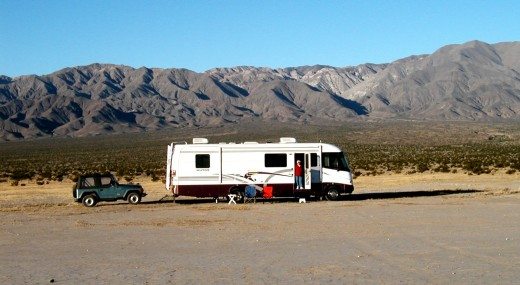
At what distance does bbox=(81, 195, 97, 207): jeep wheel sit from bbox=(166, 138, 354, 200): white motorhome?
297cm

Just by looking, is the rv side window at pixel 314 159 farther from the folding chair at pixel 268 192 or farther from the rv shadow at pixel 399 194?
the rv shadow at pixel 399 194

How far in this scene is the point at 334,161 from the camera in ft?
95.3

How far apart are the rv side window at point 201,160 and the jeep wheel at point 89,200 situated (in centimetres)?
431

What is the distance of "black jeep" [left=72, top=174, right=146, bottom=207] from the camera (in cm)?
2867

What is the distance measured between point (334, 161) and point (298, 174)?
1758mm

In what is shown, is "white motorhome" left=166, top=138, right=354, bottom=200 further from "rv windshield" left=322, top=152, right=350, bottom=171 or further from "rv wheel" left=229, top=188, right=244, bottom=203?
"rv windshield" left=322, top=152, right=350, bottom=171

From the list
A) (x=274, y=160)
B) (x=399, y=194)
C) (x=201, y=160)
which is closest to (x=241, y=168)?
(x=274, y=160)

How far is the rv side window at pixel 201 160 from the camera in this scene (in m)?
28.2

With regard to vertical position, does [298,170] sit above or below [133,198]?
above

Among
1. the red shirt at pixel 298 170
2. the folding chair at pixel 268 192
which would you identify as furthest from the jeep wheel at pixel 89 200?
the red shirt at pixel 298 170

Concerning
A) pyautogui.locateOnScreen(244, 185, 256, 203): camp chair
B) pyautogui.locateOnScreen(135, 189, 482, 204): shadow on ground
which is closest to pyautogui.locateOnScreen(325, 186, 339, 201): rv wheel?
pyautogui.locateOnScreen(135, 189, 482, 204): shadow on ground

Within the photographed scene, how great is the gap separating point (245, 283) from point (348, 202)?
53.2 feet

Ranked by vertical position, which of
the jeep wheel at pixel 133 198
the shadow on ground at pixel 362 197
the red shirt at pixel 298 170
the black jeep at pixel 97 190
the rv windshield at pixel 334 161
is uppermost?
the rv windshield at pixel 334 161

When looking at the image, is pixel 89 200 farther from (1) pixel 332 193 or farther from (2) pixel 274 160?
(1) pixel 332 193
